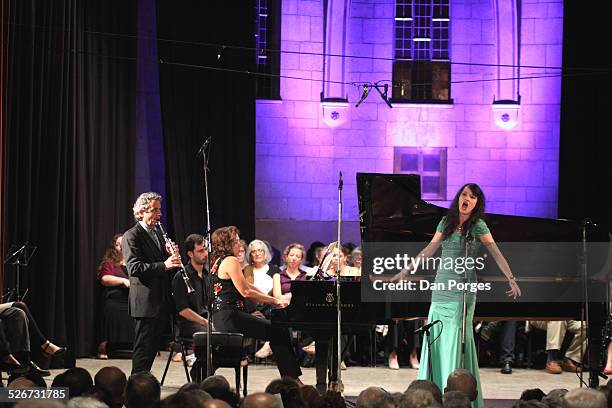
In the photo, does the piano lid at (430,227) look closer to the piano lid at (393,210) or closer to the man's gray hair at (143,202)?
the piano lid at (393,210)

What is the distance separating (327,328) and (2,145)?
3190 mm

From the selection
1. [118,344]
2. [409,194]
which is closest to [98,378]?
[409,194]

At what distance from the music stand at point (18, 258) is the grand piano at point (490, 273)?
2696 millimetres

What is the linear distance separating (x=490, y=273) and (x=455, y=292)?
104 centimetres

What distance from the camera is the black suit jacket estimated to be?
22.2ft

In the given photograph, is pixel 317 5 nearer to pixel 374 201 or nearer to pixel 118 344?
pixel 118 344

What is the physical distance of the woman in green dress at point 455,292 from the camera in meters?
6.23

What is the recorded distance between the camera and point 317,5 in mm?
12766

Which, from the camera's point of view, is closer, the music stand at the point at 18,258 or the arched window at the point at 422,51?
the music stand at the point at 18,258

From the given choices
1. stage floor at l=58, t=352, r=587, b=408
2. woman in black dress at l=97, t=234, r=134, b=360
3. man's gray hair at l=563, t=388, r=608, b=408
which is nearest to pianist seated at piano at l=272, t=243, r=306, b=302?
stage floor at l=58, t=352, r=587, b=408

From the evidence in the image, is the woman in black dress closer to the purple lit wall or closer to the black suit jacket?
the black suit jacket

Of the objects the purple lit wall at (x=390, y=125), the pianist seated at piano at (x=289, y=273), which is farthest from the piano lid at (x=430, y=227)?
the purple lit wall at (x=390, y=125)

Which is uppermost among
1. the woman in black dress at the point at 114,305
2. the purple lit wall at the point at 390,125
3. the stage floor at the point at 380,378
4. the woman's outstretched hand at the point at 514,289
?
the purple lit wall at the point at 390,125

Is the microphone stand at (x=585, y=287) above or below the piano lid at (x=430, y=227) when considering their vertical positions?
below
